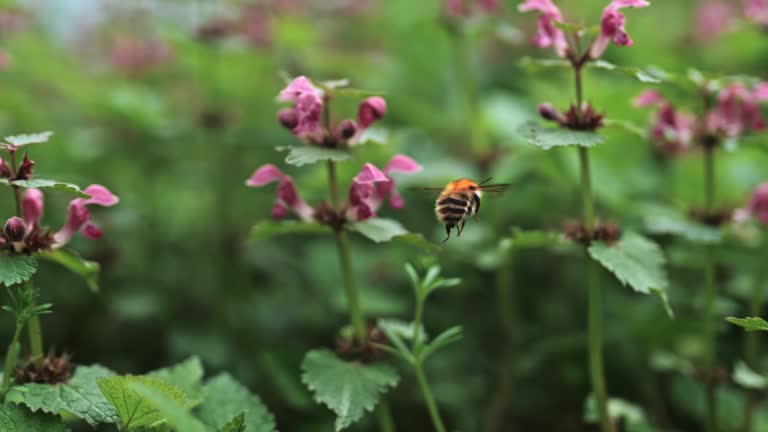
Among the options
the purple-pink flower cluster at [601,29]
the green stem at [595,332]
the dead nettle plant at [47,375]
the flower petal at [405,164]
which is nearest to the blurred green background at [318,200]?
the green stem at [595,332]

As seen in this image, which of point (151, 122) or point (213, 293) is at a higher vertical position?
point (151, 122)

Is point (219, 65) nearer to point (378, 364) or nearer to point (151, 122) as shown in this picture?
point (151, 122)

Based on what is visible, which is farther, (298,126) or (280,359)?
(280,359)

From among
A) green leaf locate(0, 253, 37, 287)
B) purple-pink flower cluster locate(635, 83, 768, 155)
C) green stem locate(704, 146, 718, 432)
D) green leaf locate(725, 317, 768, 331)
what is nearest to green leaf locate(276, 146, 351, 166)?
green leaf locate(0, 253, 37, 287)

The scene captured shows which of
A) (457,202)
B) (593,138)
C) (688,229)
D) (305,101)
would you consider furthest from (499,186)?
(688,229)

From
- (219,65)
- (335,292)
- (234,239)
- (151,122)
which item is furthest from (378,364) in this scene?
(219,65)

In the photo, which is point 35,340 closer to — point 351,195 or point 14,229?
point 14,229
